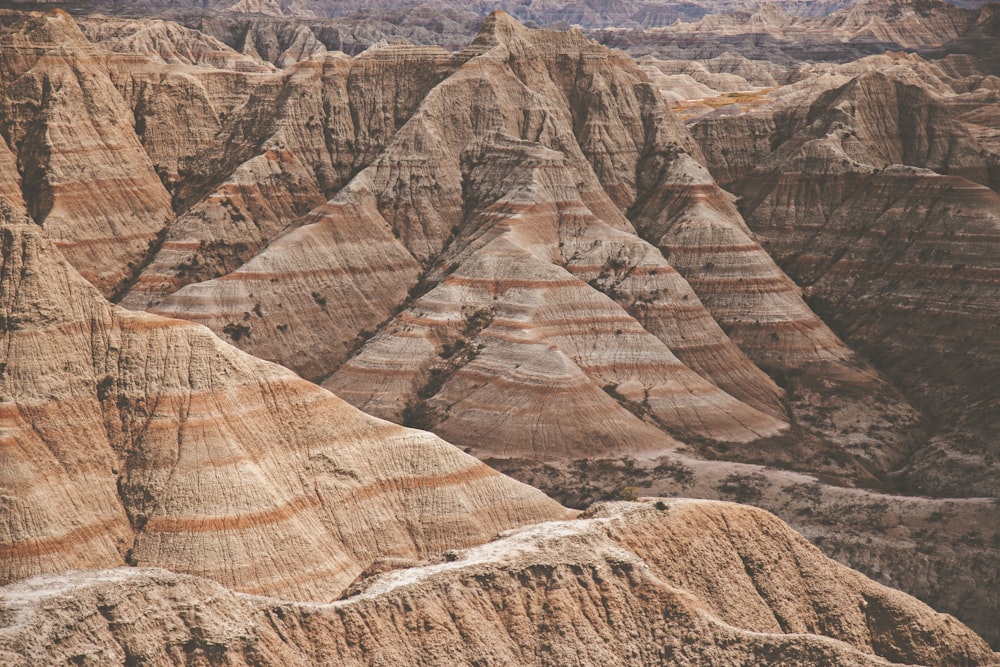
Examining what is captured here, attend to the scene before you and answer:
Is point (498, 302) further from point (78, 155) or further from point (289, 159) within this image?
point (78, 155)

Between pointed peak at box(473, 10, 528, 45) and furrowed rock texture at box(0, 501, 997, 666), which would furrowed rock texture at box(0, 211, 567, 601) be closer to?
furrowed rock texture at box(0, 501, 997, 666)

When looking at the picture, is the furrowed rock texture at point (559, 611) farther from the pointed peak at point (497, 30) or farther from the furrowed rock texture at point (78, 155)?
the pointed peak at point (497, 30)

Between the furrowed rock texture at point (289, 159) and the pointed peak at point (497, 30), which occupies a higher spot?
the pointed peak at point (497, 30)

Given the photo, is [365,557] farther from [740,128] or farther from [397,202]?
[740,128]

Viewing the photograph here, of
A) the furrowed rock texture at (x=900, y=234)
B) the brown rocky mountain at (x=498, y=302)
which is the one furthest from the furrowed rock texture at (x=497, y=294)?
the furrowed rock texture at (x=900, y=234)

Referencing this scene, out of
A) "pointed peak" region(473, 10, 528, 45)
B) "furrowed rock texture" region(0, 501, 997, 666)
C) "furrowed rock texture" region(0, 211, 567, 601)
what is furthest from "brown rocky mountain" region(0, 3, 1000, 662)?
"furrowed rock texture" region(0, 501, 997, 666)
